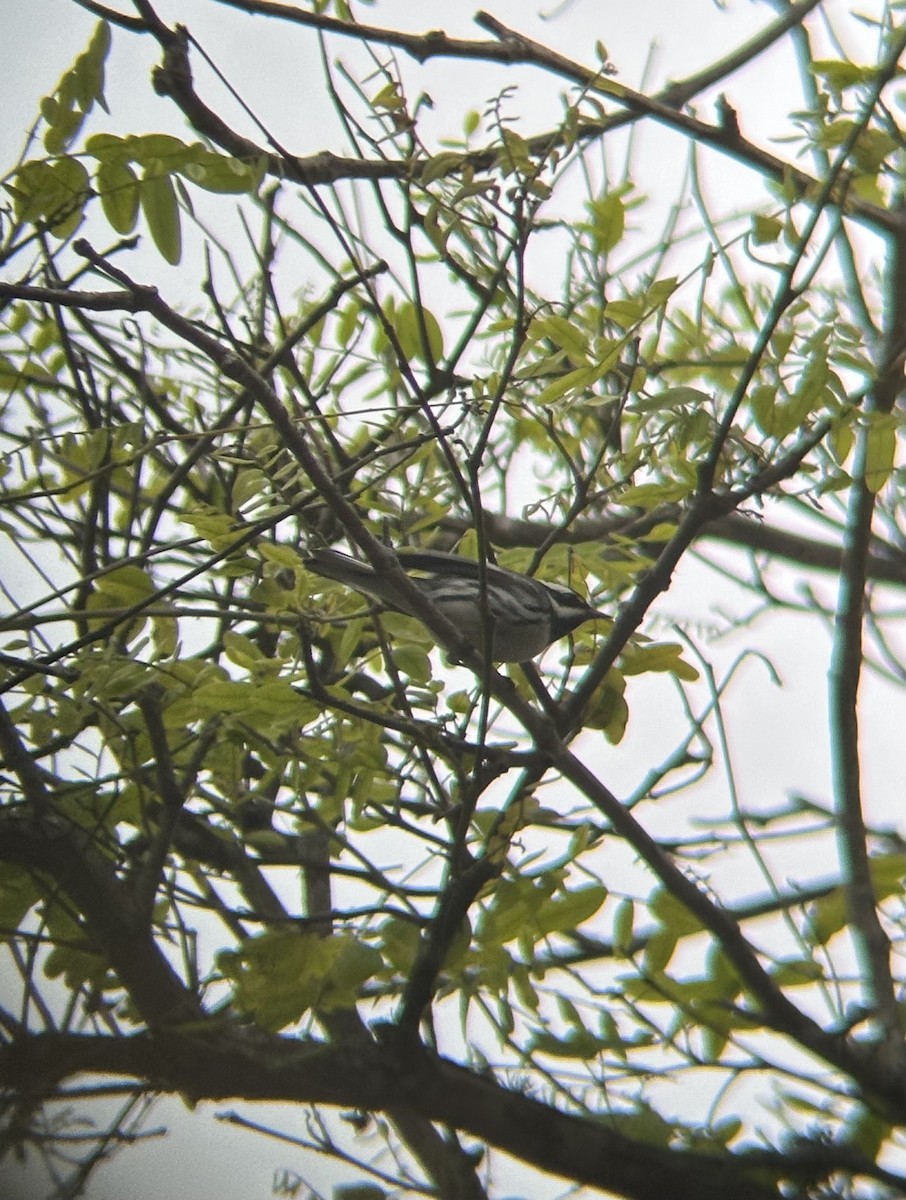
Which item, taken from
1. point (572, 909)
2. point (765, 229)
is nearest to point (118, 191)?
point (765, 229)

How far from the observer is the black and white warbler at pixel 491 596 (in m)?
2.64

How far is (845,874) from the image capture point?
2443 millimetres

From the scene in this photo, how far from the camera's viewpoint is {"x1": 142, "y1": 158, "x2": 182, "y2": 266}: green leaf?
7.70 feet

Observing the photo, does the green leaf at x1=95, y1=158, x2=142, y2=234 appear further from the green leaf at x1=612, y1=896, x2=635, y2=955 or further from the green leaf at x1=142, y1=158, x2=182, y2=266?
the green leaf at x1=612, y1=896, x2=635, y2=955

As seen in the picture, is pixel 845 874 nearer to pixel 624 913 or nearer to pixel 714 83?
pixel 624 913

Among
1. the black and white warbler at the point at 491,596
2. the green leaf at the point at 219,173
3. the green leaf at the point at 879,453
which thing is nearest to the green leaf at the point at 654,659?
the black and white warbler at the point at 491,596

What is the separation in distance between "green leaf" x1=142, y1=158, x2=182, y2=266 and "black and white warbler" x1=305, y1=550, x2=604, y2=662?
65cm

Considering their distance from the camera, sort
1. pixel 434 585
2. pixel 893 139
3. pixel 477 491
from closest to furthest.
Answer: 1. pixel 477 491
2. pixel 893 139
3. pixel 434 585

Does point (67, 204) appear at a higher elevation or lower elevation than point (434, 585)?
lower

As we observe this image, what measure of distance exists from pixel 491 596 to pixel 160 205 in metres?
1.43

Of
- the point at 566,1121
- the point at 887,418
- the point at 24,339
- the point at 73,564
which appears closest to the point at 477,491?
the point at 887,418

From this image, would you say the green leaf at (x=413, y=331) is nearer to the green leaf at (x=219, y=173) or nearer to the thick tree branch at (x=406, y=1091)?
the green leaf at (x=219, y=173)

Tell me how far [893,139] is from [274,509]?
138 cm

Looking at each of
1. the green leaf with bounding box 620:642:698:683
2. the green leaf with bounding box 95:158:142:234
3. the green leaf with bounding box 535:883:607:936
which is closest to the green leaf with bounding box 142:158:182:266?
the green leaf with bounding box 95:158:142:234
